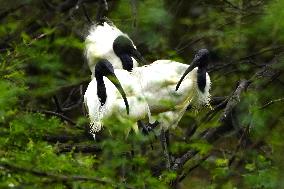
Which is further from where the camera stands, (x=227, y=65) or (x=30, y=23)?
(x=30, y=23)

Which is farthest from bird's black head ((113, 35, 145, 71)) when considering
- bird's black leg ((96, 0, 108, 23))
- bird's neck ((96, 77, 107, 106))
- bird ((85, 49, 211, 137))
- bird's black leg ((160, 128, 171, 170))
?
bird's black leg ((160, 128, 171, 170))

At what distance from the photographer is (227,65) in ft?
17.6

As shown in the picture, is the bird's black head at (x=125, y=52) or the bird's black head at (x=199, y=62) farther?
the bird's black head at (x=125, y=52)

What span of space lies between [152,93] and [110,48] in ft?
1.93

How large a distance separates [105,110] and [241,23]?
1.09 metres

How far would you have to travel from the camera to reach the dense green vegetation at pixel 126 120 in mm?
3508

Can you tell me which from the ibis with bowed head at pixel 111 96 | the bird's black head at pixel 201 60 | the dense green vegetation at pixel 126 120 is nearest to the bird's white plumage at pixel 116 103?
the ibis with bowed head at pixel 111 96

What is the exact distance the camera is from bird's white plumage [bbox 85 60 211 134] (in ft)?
16.7

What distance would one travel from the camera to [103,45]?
564 centimetres

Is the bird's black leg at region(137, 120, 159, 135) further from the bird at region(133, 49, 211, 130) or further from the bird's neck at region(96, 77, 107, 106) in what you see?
the bird's neck at region(96, 77, 107, 106)

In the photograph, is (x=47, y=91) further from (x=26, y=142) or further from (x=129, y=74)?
(x=129, y=74)

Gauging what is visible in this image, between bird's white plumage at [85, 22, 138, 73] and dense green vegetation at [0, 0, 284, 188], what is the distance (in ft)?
0.29

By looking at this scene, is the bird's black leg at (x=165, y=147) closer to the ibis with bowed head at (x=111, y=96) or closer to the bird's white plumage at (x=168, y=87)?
the bird's white plumage at (x=168, y=87)

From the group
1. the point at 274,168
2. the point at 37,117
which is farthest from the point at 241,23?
the point at 37,117
